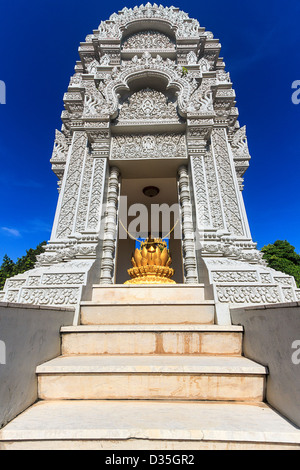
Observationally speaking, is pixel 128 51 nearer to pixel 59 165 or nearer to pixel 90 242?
pixel 59 165

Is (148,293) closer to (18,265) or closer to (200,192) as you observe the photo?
→ (200,192)

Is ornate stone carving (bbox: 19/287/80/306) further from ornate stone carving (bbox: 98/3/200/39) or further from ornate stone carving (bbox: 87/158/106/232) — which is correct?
ornate stone carving (bbox: 98/3/200/39)

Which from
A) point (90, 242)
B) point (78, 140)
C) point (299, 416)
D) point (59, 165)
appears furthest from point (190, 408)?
point (59, 165)

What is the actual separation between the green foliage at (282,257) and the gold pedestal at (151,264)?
63.2ft

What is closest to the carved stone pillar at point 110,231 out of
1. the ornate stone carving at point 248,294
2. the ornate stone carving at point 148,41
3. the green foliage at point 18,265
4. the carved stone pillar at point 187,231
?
the carved stone pillar at point 187,231

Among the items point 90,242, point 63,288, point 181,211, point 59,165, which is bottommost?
point 63,288

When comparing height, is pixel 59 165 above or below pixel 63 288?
above

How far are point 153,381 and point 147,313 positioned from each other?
1.25 m

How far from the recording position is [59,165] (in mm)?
7090

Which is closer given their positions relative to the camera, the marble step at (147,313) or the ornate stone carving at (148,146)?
the marble step at (147,313)

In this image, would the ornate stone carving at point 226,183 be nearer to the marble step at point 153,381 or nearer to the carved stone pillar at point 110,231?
the carved stone pillar at point 110,231

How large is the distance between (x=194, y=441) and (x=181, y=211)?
4.59 meters

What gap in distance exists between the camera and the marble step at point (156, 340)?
7.70 feet
